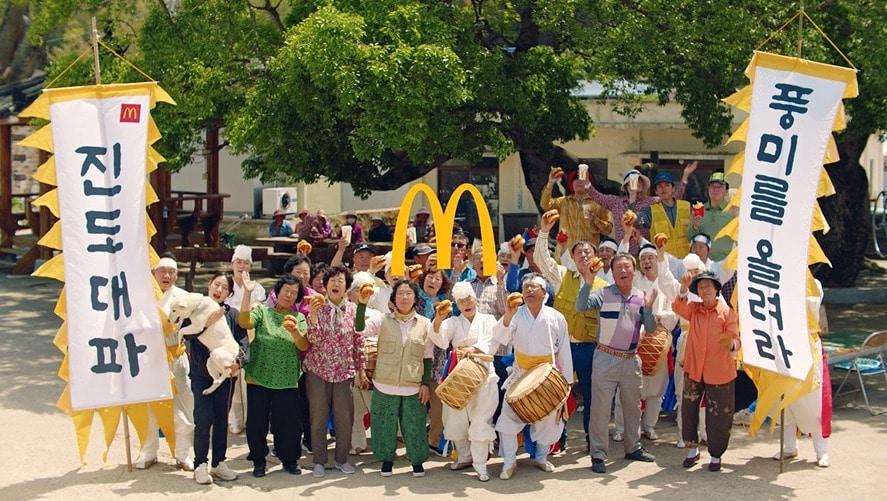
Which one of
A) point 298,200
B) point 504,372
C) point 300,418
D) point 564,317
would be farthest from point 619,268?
point 298,200

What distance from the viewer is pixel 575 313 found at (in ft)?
28.8

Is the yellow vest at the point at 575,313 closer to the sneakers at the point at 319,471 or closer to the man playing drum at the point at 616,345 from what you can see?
the man playing drum at the point at 616,345

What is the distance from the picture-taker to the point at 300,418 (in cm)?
823

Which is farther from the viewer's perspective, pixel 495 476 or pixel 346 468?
pixel 346 468

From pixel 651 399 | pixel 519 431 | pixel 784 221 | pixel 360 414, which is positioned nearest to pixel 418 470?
pixel 519 431

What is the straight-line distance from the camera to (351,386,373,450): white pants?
29.2 feet

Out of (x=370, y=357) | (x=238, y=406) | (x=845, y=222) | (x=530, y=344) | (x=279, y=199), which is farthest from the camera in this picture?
(x=279, y=199)

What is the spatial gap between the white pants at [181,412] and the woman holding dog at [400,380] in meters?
1.31

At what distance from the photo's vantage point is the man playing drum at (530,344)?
26.6ft

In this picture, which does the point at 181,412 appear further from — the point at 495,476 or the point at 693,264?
the point at 693,264

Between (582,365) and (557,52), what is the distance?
565 centimetres

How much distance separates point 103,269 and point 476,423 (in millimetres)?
2868

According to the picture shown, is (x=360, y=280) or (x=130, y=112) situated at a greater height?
(x=130, y=112)

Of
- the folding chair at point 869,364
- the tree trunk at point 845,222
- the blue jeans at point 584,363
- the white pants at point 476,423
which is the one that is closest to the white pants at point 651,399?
the blue jeans at point 584,363
